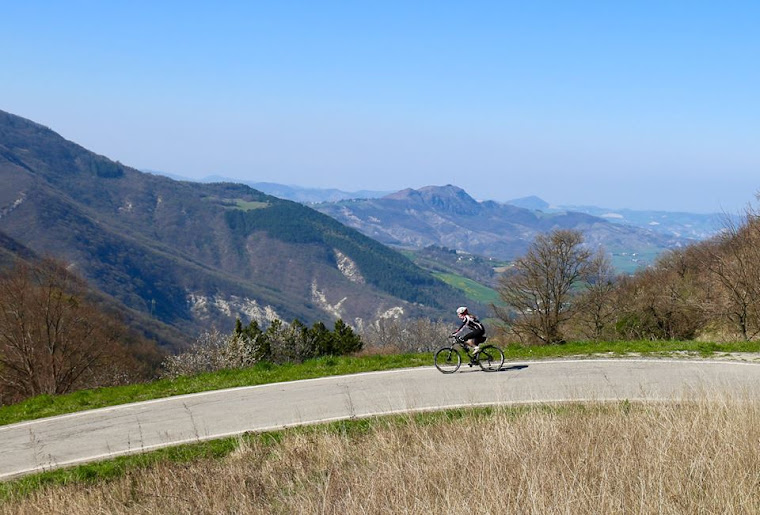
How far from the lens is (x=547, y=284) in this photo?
36.9 metres

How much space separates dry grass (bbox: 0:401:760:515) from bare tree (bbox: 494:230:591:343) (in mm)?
26800

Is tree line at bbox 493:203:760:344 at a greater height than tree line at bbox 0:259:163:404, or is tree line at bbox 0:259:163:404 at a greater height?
tree line at bbox 493:203:760:344

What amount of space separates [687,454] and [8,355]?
38186 millimetres

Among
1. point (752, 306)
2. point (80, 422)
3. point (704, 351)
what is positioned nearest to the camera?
point (80, 422)

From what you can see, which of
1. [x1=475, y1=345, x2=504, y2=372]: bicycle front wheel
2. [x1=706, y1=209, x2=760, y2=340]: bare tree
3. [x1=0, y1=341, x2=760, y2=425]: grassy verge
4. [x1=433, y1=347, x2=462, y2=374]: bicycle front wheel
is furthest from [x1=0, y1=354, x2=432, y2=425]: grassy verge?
[x1=706, y1=209, x2=760, y2=340]: bare tree

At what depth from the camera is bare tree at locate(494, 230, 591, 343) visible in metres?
36.6

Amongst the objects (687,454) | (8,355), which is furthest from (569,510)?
(8,355)

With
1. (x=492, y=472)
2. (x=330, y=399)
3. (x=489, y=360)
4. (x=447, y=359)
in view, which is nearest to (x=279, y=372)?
(x=330, y=399)

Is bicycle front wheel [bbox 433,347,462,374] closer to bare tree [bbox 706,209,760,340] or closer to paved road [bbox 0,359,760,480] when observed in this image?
paved road [bbox 0,359,760,480]

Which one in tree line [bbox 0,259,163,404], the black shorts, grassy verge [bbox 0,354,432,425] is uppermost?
the black shorts

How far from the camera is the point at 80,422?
14094 millimetres

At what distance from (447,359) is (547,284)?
21.4m

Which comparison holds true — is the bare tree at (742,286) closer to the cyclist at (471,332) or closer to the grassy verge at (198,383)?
the cyclist at (471,332)

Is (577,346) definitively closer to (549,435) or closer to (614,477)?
(549,435)
